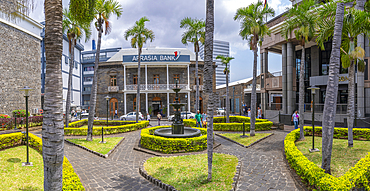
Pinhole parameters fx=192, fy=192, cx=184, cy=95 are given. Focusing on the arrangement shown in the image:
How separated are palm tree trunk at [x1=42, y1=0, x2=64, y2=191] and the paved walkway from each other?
266 centimetres

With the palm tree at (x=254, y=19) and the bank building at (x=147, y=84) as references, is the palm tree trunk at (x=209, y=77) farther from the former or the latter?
the bank building at (x=147, y=84)

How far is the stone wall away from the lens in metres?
20.3

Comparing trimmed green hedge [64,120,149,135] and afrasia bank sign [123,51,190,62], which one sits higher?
afrasia bank sign [123,51,190,62]

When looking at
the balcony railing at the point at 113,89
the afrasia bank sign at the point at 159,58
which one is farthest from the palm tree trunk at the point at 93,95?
the balcony railing at the point at 113,89

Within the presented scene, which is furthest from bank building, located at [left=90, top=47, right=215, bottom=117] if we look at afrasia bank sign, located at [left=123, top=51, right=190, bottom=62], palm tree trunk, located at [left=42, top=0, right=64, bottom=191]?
palm tree trunk, located at [left=42, top=0, right=64, bottom=191]

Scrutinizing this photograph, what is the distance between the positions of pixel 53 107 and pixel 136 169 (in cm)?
481

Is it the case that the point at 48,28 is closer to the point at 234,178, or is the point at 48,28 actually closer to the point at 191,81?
the point at 234,178

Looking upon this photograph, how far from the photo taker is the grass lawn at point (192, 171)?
19.4 ft

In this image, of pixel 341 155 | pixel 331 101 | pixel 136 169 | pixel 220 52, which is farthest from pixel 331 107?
pixel 220 52

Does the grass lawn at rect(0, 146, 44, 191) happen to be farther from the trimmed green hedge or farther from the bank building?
the bank building

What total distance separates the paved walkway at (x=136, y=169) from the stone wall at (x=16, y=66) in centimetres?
1605

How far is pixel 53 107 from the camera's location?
3695 millimetres

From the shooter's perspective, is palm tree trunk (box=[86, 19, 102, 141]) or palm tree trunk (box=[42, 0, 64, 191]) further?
palm tree trunk (box=[86, 19, 102, 141])

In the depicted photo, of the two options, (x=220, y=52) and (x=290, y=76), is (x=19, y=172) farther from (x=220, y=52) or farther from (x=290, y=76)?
(x=220, y=52)
